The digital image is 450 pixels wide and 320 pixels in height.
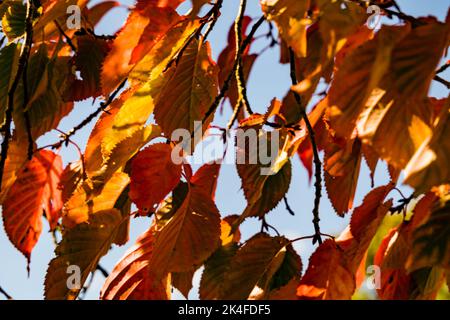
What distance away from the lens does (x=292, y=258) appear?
861mm

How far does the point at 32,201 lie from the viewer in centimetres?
104

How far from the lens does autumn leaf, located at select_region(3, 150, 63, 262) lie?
0.99 meters

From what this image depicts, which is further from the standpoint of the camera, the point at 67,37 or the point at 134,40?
the point at 67,37

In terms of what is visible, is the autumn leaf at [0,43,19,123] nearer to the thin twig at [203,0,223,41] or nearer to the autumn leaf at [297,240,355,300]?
the thin twig at [203,0,223,41]

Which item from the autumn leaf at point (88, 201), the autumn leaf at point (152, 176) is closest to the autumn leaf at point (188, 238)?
the autumn leaf at point (152, 176)

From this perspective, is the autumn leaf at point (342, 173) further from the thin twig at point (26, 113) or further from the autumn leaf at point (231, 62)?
the thin twig at point (26, 113)

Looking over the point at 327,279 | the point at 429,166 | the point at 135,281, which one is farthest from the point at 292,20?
the point at 135,281

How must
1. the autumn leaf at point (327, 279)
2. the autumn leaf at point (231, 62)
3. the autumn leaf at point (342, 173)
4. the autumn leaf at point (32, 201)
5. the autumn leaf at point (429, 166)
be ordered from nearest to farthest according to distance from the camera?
1. the autumn leaf at point (429, 166)
2. the autumn leaf at point (327, 279)
3. the autumn leaf at point (342, 173)
4. the autumn leaf at point (32, 201)
5. the autumn leaf at point (231, 62)

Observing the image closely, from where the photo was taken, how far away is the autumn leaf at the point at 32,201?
3.24 ft

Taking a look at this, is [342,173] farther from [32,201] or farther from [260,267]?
[32,201]

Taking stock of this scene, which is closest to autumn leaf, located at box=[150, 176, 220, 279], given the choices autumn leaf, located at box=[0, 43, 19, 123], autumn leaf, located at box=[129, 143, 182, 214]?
autumn leaf, located at box=[129, 143, 182, 214]

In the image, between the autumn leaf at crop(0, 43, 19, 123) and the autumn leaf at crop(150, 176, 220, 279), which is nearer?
the autumn leaf at crop(150, 176, 220, 279)

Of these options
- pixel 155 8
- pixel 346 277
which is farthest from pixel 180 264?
pixel 155 8

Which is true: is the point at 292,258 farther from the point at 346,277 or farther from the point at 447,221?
the point at 447,221
